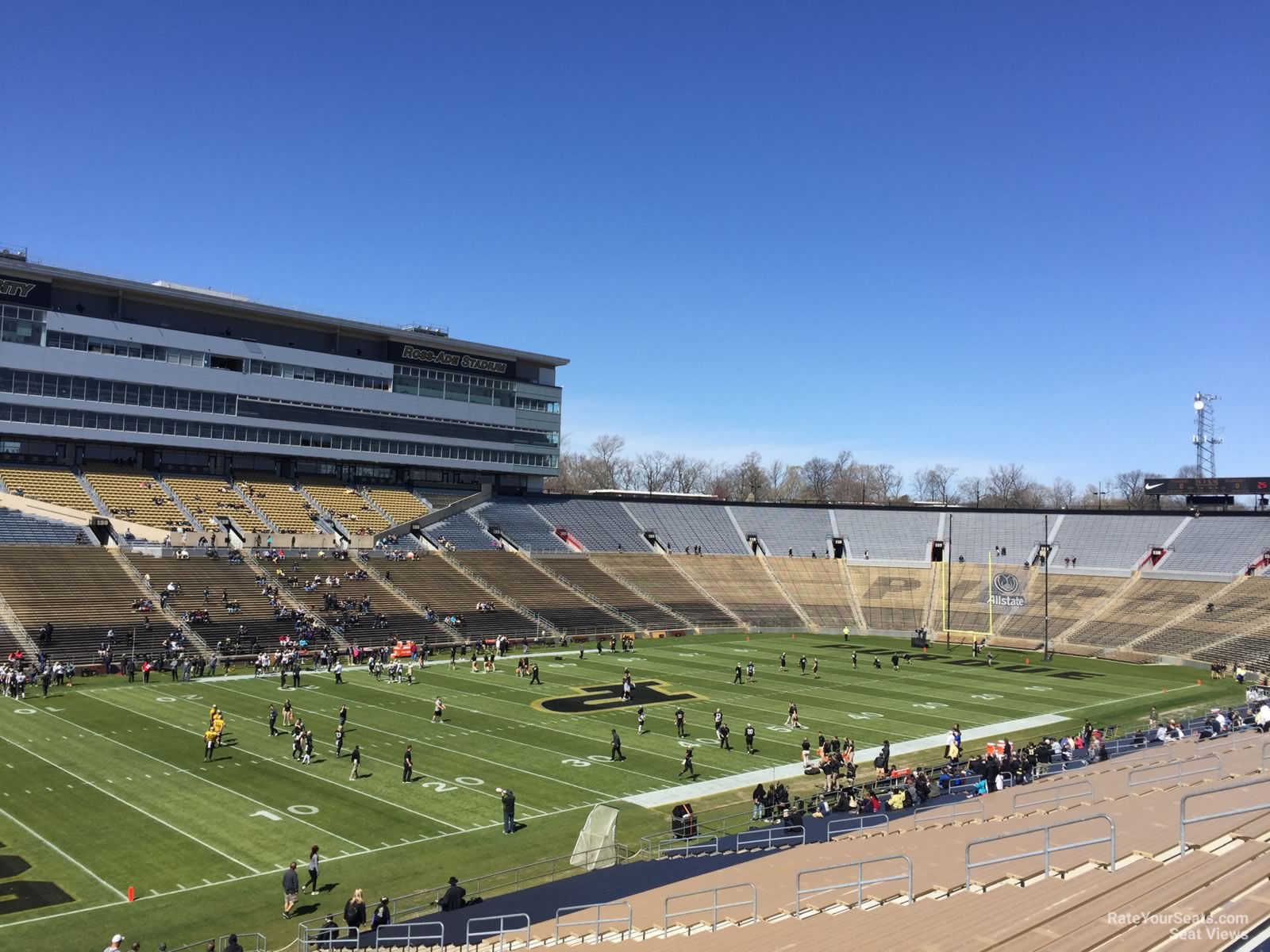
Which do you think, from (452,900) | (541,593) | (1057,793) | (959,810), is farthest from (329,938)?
(541,593)

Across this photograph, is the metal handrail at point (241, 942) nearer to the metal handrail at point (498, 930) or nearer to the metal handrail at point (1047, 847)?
the metal handrail at point (498, 930)

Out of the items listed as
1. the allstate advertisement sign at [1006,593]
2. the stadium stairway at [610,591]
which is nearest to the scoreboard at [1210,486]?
the allstate advertisement sign at [1006,593]

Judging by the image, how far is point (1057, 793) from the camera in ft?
70.7

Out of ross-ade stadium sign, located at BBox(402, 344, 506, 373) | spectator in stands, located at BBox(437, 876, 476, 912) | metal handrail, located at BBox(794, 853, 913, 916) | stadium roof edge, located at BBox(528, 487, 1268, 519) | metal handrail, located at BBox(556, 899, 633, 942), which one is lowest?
spectator in stands, located at BBox(437, 876, 476, 912)

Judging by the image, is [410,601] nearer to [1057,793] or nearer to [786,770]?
[786,770]

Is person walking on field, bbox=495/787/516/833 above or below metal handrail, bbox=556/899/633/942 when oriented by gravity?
below

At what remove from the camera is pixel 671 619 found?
70.4 metres

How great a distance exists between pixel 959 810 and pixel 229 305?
62.8 metres

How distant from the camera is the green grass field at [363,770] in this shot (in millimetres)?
20625

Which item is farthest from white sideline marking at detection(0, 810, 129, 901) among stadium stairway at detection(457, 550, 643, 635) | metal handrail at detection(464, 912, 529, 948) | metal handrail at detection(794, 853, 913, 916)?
stadium stairway at detection(457, 550, 643, 635)

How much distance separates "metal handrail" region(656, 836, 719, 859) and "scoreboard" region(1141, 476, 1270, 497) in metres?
72.3

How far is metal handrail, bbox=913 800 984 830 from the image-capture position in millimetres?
21828

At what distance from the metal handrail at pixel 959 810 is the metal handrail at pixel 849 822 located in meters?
0.68

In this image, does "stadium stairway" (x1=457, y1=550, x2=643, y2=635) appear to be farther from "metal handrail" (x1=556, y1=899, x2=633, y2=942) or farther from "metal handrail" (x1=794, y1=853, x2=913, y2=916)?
"metal handrail" (x1=794, y1=853, x2=913, y2=916)
